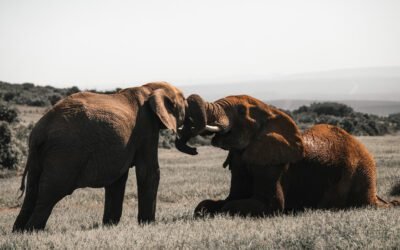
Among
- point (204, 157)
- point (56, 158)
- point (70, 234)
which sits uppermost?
point (56, 158)

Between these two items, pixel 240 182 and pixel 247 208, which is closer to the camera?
pixel 247 208

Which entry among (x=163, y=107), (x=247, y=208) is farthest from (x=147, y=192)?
(x=247, y=208)

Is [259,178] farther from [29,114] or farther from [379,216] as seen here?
[29,114]

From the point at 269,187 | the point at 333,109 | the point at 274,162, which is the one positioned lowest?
the point at 333,109

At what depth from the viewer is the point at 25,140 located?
2745 centimetres

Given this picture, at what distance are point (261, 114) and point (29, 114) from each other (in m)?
35.9

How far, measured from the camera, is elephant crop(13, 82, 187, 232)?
25.9 ft

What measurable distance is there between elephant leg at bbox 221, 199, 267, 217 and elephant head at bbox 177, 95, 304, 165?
621mm

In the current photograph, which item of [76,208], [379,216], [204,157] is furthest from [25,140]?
[379,216]

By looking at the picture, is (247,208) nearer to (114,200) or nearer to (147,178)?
(147,178)

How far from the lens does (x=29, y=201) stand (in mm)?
8234

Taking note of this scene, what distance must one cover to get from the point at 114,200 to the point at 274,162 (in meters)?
2.62

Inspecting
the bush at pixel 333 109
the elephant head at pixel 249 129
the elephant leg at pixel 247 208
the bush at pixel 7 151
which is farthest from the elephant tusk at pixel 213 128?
the bush at pixel 333 109

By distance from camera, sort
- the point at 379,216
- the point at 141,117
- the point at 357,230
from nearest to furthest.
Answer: the point at 357,230
the point at 379,216
the point at 141,117
